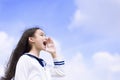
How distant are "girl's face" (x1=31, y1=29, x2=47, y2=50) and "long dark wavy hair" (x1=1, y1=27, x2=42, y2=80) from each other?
0.19 ft

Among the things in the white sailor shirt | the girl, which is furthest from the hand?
the white sailor shirt

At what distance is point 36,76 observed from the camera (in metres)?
3.96

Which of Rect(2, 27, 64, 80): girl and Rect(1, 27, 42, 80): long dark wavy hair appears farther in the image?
Rect(1, 27, 42, 80): long dark wavy hair

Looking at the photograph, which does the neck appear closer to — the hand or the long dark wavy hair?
the long dark wavy hair

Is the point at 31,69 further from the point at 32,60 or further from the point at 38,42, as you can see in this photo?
the point at 38,42

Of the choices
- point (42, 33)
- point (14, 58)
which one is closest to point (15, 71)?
point (14, 58)

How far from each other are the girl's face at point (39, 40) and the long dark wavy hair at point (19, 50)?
6 centimetres

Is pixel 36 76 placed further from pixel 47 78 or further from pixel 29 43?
pixel 29 43

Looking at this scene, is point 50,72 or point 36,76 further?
point 50,72

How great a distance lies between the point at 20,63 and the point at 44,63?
0.27 m

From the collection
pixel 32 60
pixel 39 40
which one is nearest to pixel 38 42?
pixel 39 40

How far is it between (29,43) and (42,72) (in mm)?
381

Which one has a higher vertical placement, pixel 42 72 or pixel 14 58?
pixel 14 58

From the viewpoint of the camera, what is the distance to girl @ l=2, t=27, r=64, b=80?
3.97 metres
